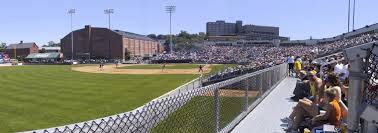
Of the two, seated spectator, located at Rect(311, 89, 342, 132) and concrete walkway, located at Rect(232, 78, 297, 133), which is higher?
seated spectator, located at Rect(311, 89, 342, 132)

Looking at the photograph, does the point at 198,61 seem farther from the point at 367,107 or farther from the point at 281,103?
the point at 367,107

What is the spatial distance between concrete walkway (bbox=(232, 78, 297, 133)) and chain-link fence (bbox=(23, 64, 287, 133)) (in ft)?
0.57

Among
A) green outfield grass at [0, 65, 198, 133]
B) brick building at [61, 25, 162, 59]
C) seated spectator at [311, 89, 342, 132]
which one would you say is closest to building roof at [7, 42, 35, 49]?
brick building at [61, 25, 162, 59]

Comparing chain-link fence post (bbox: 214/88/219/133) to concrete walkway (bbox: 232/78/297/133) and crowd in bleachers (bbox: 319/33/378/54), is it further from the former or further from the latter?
crowd in bleachers (bbox: 319/33/378/54)

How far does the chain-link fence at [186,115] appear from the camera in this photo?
396 cm

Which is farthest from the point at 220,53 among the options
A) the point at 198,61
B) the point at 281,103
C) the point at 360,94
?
the point at 360,94

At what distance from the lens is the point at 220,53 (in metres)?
113

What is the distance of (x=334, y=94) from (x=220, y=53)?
10624 cm

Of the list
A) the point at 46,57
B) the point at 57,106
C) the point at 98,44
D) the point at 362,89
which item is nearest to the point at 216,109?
the point at 362,89

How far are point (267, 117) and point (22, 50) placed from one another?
485 ft

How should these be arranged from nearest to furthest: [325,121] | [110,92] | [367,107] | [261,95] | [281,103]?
[367,107]
[325,121]
[281,103]
[261,95]
[110,92]

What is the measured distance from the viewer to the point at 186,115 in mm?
6348

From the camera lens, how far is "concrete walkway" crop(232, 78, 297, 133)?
29.0ft

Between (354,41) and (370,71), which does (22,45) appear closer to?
(354,41)
